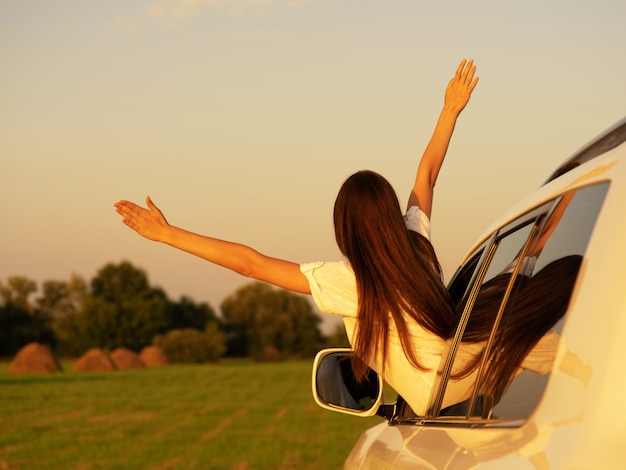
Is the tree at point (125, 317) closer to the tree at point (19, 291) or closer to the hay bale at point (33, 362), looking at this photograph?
the tree at point (19, 291)

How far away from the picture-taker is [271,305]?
13800 centimetres

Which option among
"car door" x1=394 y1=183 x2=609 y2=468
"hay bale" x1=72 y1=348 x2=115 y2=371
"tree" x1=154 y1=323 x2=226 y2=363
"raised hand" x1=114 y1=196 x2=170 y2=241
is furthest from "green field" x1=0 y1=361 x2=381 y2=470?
"tree" x1=154 y1=323 x2=226 y2=363

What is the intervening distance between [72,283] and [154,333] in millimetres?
19513

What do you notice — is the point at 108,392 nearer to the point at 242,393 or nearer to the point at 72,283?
the point at 242,393

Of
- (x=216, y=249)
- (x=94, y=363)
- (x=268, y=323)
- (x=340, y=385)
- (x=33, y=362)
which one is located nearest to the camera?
(x=216, y=249)

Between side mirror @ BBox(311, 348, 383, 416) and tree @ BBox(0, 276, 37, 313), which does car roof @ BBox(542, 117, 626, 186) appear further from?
tree @ BBox(0, 276, 37, 313)

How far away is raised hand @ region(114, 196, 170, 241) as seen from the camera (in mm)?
3898

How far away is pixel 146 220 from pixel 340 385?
826 mm

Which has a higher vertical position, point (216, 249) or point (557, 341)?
point (216, 249)

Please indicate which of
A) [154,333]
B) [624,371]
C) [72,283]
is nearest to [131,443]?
[624,371]

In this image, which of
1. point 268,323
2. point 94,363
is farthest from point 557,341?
point 268,323

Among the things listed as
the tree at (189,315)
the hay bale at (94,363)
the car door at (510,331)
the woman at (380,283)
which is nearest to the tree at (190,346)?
the tree at (189,315)

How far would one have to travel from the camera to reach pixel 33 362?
83500mm

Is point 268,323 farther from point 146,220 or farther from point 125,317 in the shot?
point 146,220
